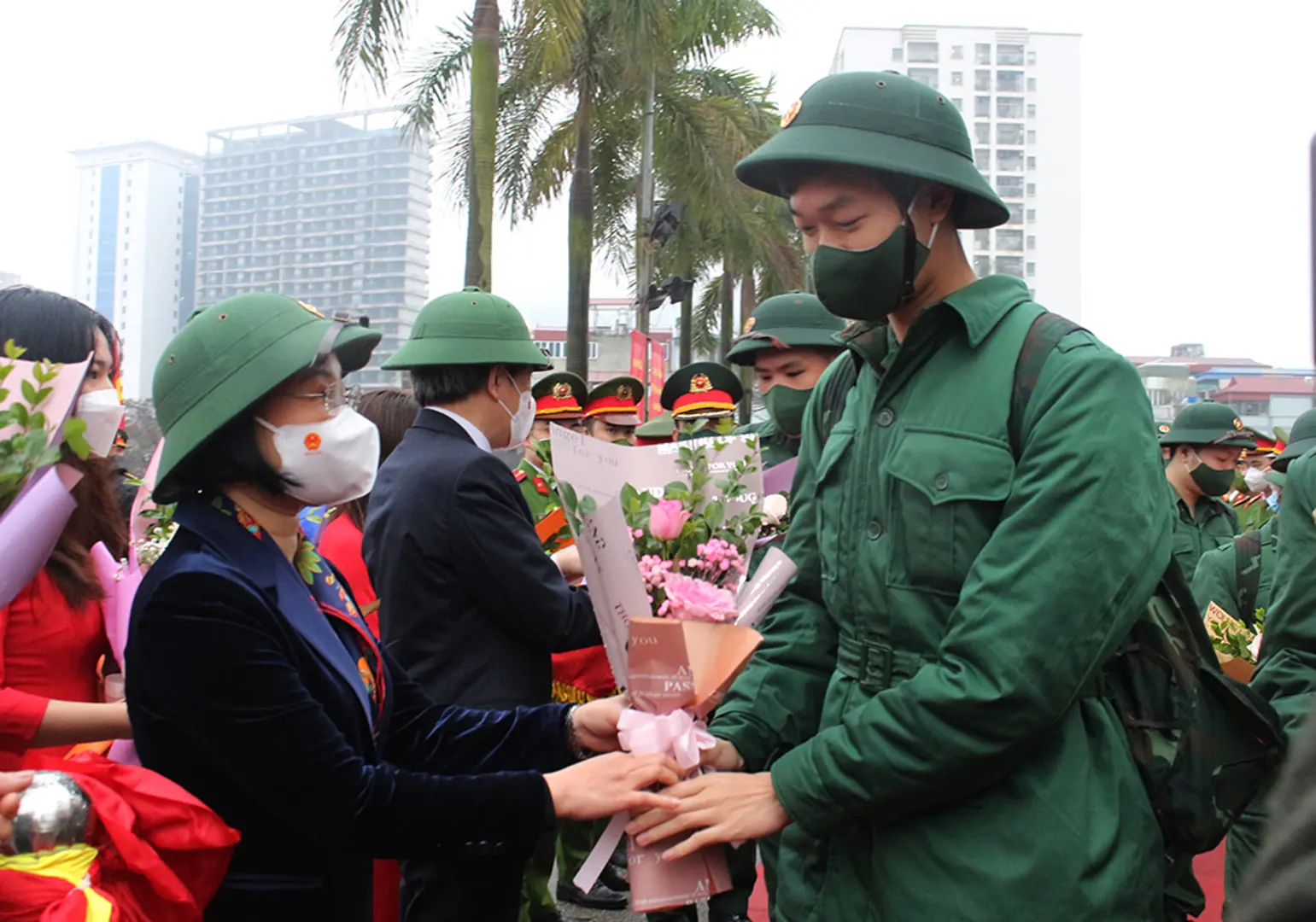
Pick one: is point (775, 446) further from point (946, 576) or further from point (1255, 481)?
point (1255, 481)

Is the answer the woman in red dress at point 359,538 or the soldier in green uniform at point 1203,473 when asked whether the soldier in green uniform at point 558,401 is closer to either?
the woman in red dress at point 359,538

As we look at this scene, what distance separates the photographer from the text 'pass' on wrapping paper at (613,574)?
231cm

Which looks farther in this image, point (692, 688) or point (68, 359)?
point (68, 359)

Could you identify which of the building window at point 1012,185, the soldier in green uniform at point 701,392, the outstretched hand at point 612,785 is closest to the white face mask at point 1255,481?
the soldier in green uniform at point 701,392

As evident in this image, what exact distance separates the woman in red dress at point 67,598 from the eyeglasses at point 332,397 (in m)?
0.72

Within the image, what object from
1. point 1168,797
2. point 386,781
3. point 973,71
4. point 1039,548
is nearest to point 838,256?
point 1039,548

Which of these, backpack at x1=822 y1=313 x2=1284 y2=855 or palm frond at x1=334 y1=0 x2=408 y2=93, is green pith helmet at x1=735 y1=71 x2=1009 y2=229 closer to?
backpack at x1=822 y1=313 x2=1284 y2=855

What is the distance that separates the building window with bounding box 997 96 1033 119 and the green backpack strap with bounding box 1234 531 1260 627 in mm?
106124

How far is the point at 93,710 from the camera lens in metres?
2.73

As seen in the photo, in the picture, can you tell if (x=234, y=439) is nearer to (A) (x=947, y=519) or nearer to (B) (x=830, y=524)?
(B) (x=830, y=524)

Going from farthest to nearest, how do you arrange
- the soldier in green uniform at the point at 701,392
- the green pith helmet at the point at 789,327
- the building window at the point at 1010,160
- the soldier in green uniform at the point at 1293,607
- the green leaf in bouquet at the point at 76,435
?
the building window at the point at 1010,160 → the soldier in green uniform at the point at 701,392 → the green pith helmet at the point at 789,327 → the soldier in green uniform at the point at 1293,607 → the green leaf in bouquet at the point at 76,435

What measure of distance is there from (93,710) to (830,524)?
1796mm

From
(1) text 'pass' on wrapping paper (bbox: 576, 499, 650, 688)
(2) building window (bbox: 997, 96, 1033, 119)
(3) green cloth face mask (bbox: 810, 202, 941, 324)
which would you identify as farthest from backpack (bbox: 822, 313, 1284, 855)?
(2) building window (bbox: 997, 96, 1033, 119)

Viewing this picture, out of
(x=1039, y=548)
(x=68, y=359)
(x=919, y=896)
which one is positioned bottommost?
(x=919, y=896)
